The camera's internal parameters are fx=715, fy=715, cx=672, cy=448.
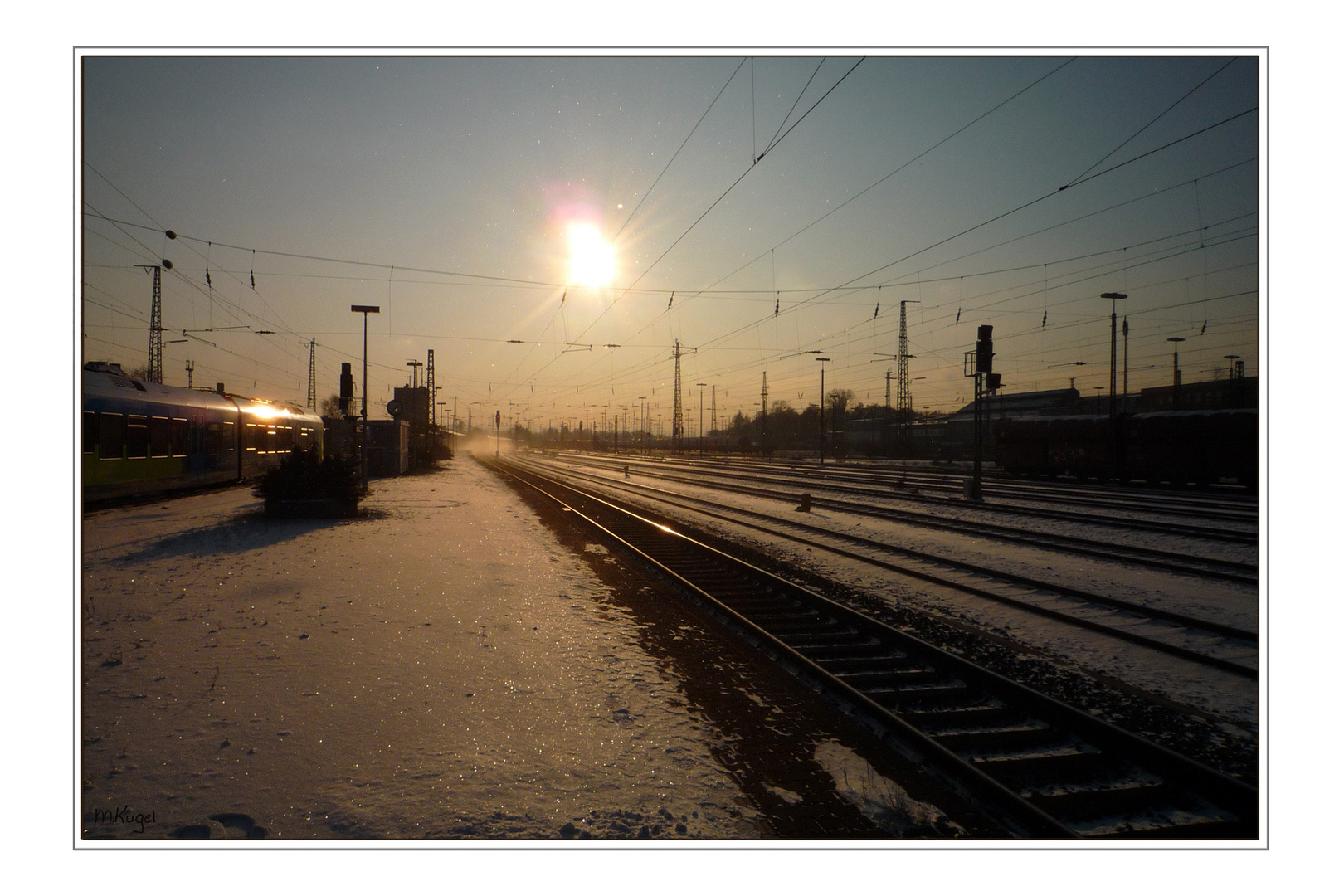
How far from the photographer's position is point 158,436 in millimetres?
19953

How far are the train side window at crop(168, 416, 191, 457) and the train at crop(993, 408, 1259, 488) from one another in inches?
1339

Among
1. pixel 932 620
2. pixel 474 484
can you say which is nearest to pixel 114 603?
pixel 932 620

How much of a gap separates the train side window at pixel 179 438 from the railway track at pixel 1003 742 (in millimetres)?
19676

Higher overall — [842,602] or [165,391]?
[165,391]

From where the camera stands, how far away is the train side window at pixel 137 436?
18.2 m

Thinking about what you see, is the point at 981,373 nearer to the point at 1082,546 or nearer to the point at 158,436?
the point at 1082,546

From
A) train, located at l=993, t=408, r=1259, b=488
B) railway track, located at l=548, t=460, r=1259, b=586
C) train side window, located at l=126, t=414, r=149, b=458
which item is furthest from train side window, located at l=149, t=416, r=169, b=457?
train, located at l=993, t=408, r=1259, b=488

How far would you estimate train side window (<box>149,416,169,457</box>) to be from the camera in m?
19.5

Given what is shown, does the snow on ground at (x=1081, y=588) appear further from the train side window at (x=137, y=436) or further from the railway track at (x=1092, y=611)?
the train side window at (x=137, y=436)

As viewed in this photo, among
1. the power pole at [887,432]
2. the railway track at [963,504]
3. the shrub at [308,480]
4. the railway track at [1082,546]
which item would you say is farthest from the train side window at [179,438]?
the power pole at [887,432]

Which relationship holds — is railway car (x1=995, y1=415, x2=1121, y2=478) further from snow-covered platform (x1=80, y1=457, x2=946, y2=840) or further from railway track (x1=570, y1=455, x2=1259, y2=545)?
snow-covered platform (x1=80, y1=457, x2=946, y2=840)

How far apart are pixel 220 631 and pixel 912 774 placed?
6752mm
